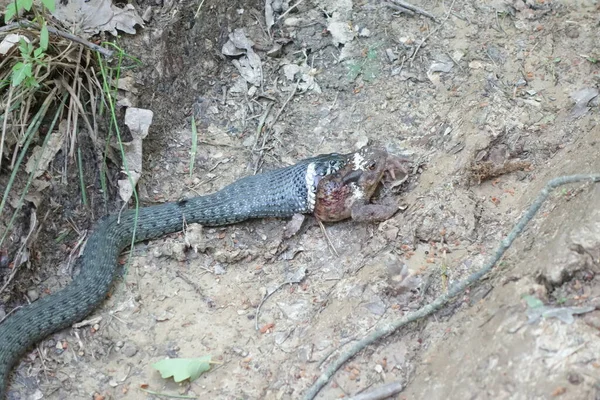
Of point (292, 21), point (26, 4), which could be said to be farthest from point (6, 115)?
point (292, 21)

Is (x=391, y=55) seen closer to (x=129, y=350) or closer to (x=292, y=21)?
(x=292, y=21)

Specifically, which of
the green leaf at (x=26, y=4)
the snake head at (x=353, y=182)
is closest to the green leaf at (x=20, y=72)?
the green leaf at (x=26, y=4)

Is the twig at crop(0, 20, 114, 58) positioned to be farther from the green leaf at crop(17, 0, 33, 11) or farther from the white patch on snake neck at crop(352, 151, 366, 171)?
the white patch on snake neck at crop(352, 151, 366, 171)

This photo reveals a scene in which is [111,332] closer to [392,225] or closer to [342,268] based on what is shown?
[342,268]

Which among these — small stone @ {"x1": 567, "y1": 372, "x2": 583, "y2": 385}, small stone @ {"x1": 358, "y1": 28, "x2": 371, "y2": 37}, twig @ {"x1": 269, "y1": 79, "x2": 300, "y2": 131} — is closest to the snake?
twig @ {"x1": 269, "y1": 79, "x2": 300, "y2": 131}

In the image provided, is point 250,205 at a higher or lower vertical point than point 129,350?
higher

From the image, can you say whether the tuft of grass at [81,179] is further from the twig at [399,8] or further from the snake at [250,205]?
the twig at [399,8]

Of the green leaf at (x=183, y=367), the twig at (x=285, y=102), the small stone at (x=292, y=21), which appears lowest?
the green leaf at (x=183, y=367)
